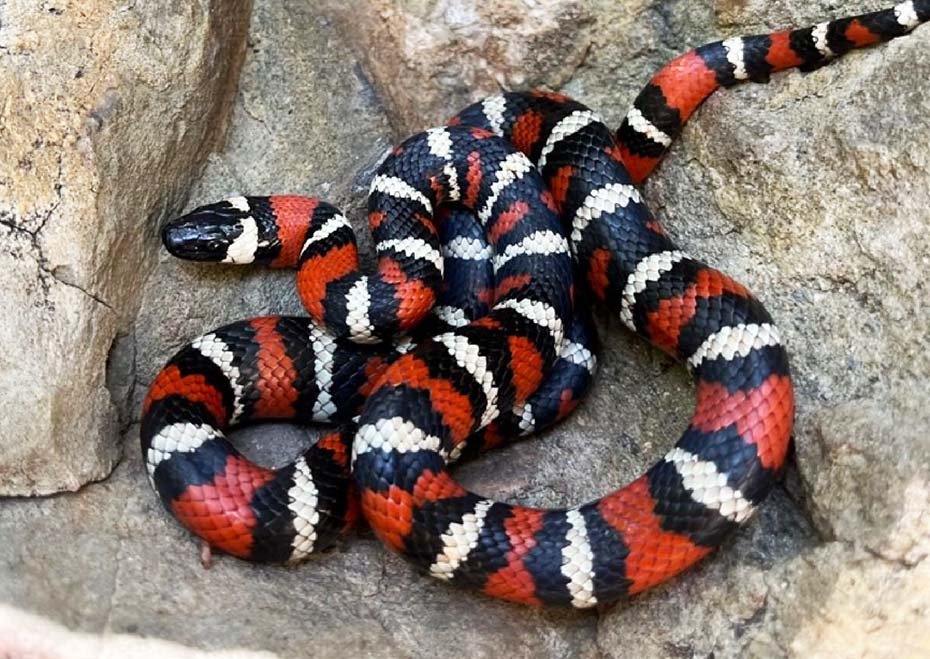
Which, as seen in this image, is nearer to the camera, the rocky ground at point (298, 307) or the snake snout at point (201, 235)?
the rocky ground at point (298, 307)

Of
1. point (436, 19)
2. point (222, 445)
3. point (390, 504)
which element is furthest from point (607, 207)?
point (222, 445)

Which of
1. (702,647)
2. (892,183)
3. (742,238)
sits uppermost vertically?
(892,183)

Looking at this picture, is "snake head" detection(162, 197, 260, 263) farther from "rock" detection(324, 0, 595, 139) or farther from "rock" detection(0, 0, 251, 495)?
"rock" detection(324, 0, 595, 139)

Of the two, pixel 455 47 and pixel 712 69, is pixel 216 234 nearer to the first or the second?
pixel 455 47

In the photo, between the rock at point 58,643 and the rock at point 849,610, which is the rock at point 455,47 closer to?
the rock at point 849,610

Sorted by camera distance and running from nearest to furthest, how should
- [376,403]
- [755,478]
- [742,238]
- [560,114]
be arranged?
[755,478]
[376,403]
[742,238]
[560,114]

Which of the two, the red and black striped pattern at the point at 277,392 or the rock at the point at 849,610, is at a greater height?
the red and black striped pattern at the point at 277,392

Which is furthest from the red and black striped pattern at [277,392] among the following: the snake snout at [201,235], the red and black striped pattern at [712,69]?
the red and black striped pattern at [712,69]

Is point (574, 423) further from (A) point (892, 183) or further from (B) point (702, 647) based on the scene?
(A) point (892, 183)

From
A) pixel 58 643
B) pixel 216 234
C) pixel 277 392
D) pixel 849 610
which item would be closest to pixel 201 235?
pixel 216 234
